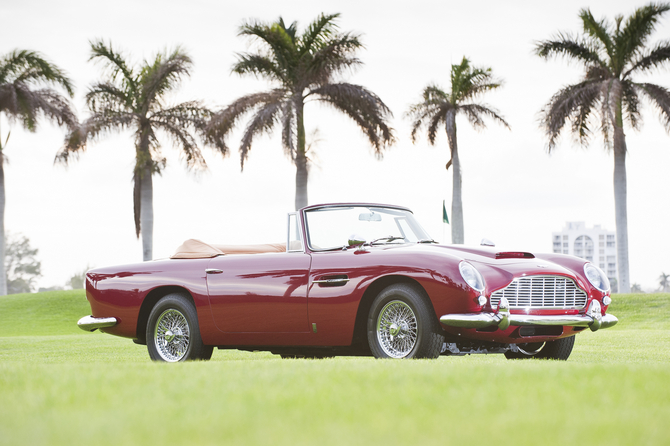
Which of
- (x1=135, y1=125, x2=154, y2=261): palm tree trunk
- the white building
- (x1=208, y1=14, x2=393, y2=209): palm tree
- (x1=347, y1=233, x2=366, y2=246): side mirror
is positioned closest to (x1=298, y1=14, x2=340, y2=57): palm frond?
(x1=208, y1=14, x2=393, y2=209): palm tree

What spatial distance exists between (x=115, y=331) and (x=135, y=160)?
77.5ft

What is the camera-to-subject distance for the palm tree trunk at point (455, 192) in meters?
34.3

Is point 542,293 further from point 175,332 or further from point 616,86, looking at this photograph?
point 616,86

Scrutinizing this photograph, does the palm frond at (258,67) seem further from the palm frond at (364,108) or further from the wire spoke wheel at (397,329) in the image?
the wire spoke wheel at (397,329)

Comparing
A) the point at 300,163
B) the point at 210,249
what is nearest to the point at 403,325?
the point at 210,249

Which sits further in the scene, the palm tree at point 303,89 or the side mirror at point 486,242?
the palm tree at point 303,89

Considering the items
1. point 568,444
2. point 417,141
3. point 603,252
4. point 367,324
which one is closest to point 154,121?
point 417,141

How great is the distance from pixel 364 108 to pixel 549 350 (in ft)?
67.0

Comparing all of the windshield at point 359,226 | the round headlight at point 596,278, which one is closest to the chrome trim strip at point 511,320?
the round headlight at point 596,278

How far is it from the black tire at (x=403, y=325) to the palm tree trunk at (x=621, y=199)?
25760 millimetres

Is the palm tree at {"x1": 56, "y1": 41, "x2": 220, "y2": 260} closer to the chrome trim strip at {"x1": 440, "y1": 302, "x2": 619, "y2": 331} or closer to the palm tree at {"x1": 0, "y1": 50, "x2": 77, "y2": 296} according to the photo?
the palm tree at {"x1": 0, "y1": 50, "x2": 77, "y2": 296}

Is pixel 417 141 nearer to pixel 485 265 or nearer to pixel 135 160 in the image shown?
pixel 135 160

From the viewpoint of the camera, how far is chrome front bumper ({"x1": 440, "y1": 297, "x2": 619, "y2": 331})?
6602 millimetres

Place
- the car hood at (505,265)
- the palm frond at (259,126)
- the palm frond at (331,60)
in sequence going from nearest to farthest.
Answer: the car hood at (505,265) → the palm frond at (259,126) → the palm frond at (331,60)
